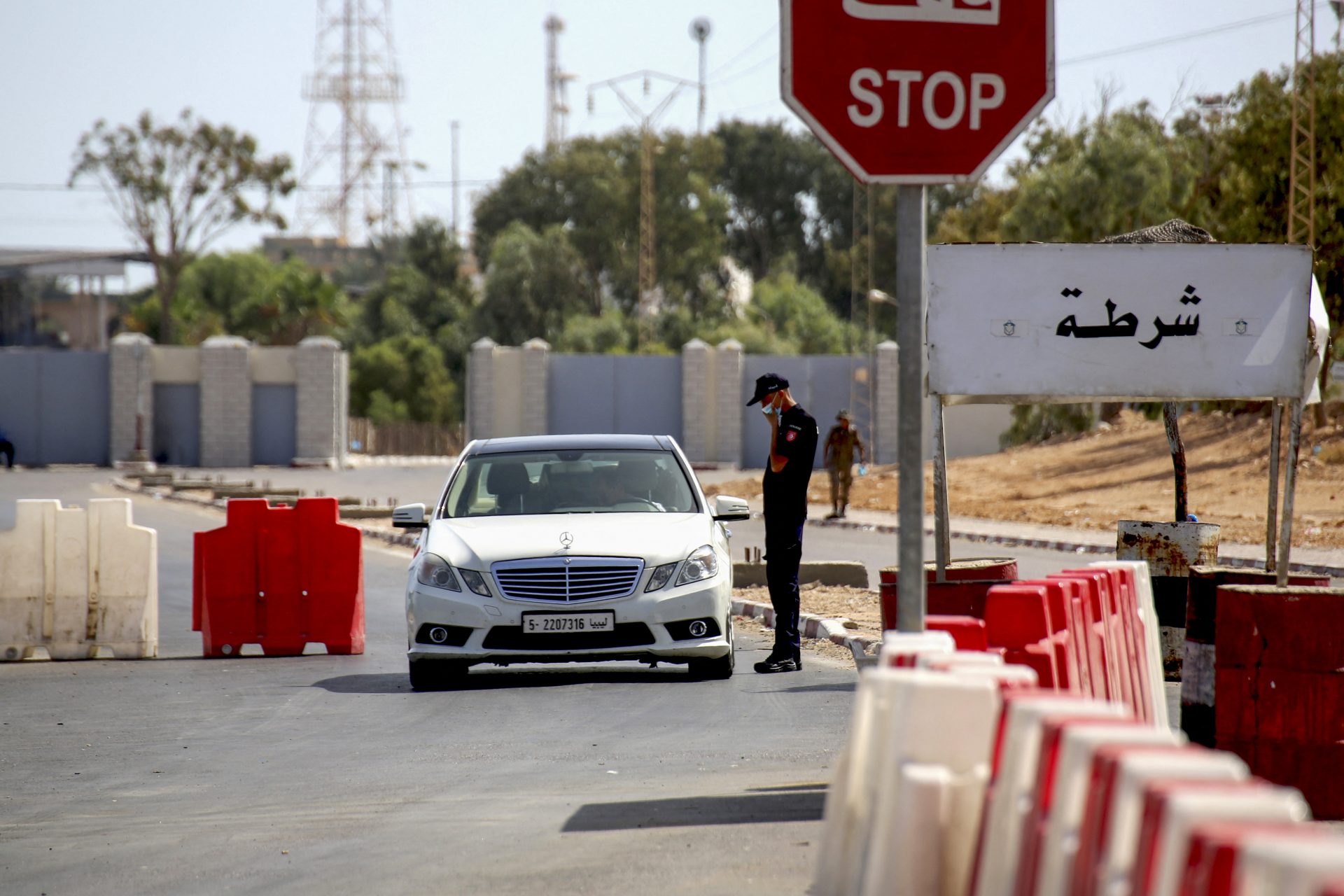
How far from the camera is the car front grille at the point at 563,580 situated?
10555 mm

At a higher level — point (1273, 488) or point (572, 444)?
point (572, 444)

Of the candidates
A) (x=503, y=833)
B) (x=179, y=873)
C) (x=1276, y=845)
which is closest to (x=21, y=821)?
(x=179, y=873)

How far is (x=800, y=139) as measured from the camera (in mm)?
96625

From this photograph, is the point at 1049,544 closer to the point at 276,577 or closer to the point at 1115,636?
the point at 276,577

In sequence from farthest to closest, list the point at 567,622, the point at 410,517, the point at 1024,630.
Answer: the point at 410,517, the point at 567,622, the point at 1024,630

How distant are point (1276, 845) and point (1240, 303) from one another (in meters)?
6.65

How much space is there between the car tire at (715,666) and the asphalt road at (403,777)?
6.1 inches

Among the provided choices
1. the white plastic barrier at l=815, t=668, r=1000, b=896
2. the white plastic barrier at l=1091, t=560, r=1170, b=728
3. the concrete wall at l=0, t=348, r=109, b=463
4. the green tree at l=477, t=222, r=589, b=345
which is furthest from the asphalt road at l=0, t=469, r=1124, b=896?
the green tree at l=477, t=222, r=589, b=345

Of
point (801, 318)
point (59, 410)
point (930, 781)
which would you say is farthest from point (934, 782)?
point (801, 318)

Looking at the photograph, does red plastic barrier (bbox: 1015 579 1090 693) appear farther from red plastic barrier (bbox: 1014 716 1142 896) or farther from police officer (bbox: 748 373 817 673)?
police officer (bbox: 748 373 817 673)

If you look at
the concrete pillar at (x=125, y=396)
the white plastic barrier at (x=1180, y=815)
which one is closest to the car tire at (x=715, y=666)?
the white plastic barrier at (x=1180, y=815)

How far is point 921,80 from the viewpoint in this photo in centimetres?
486

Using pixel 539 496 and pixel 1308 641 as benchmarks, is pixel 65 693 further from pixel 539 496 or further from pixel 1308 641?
pixel 1308 641

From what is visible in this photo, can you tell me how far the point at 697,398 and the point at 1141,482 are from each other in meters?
21.7
